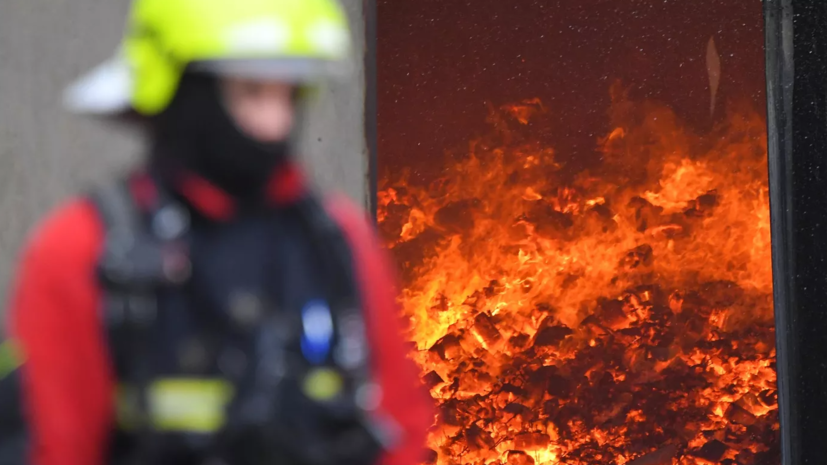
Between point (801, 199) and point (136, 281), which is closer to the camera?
point (136, 281)

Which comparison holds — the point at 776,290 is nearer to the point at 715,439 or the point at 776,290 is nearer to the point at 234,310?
→ the point at 715,439

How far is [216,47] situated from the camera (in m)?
1.27

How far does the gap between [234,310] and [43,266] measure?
0.23m

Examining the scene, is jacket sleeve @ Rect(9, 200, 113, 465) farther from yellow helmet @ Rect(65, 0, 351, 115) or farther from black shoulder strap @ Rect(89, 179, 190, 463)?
yellow helmet @ Rect(65, 0, 351, 115)

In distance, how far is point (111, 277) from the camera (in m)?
1.22

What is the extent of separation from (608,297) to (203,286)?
141 inches

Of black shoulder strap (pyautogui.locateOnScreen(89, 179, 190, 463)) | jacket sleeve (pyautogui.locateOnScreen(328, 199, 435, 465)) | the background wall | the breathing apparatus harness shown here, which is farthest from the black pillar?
black shoulder strap (pyautogui.locateOnScreen(89, 179, 190, 463))

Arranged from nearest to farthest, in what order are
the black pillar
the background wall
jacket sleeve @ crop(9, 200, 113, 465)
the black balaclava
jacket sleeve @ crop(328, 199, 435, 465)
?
jacket sleeve @ crop(9, 200, 113, 465)
the black balaclava
jacket sleeve @ crop(328, 199, 435, 465)
the background wall
the black pillar

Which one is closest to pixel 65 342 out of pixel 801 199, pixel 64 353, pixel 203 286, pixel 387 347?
pixel 64 353

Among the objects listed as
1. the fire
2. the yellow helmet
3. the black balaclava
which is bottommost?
the fire

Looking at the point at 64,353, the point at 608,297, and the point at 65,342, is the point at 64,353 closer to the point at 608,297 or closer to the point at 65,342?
the point at 65,342

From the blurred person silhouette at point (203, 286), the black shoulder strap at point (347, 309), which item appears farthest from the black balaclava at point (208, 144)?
the black shoulder strap at point (347, 309)

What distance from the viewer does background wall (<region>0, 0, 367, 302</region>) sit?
8.72 feet

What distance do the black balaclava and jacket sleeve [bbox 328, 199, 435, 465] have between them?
16 centimetres
